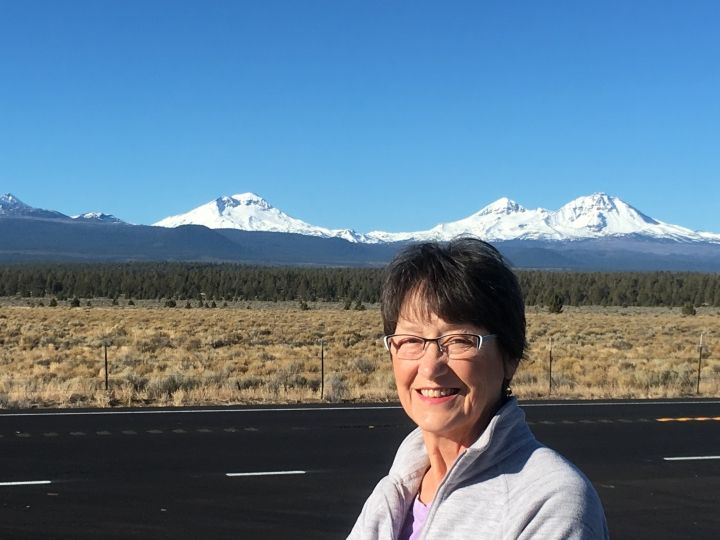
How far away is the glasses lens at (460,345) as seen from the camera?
2.42 metres

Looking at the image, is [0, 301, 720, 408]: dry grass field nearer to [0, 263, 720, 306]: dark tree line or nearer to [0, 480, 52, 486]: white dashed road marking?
[0, 480, 52, 486]: white dashed road marking

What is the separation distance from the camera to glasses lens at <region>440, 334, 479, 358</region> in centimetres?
242

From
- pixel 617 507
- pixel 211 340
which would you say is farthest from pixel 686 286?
pixel 617 507

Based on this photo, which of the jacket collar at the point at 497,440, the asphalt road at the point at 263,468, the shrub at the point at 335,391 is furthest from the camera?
the shrub at the point at 335,391

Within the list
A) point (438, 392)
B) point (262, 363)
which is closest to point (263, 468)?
point (438, 392)

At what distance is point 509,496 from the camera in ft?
6.94

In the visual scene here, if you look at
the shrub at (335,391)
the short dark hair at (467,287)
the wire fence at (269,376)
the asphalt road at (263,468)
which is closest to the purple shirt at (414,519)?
the short dark hair at (467,287)

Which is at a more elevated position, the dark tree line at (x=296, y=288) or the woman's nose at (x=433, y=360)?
the woman's nose at (x=433, y=360)

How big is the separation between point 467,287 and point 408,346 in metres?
0.25

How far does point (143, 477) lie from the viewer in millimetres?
Answer: 9398

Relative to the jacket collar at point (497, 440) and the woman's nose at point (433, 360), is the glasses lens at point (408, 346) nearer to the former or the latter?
the woman's nose at point (433, 360)

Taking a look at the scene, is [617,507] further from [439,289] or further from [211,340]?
[211,340]

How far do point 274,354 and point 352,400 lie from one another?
1157cm

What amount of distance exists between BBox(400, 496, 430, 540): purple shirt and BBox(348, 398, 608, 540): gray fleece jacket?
3cm
